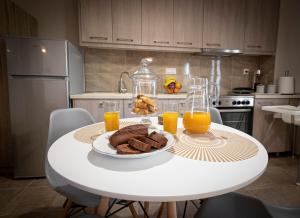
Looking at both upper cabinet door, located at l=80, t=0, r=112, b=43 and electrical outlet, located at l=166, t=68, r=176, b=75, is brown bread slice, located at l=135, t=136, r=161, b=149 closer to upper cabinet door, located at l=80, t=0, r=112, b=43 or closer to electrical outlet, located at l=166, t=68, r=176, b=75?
upper cabinet door, located at l=80, t=0, r=112, b=43

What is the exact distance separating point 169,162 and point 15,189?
1896 mm

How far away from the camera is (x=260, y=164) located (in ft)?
1.84

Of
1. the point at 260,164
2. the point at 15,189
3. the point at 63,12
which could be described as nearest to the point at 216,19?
the point at 63,12

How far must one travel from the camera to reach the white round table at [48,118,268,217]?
0.42 m

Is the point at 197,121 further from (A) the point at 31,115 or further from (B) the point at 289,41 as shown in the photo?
(B) the point at 289,41

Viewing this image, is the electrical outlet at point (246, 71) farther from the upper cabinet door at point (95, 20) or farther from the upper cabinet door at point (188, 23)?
the upper cabinet door at point (95, 20)

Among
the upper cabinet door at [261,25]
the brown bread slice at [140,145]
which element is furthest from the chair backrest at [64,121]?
the upper cabinet door at [261,25]

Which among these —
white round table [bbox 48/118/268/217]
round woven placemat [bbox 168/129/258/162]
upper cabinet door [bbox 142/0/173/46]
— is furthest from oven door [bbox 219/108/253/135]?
white round table [bbox 48/118/268/217]

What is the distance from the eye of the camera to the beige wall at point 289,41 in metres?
2.60

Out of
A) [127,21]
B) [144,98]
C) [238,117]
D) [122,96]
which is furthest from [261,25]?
[144,98]

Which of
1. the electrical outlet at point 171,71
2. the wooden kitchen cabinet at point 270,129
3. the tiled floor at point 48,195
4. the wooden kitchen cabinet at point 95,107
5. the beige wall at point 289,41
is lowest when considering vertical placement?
the tiled floor at point 48,195

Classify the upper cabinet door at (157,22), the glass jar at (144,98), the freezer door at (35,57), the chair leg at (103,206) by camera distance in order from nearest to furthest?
the chair leg at (103,206), the glass jar at (144,98), the freezer door at (35,57), the upper cabinet door at (157,22)

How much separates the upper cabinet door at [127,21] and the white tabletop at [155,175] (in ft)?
6.55

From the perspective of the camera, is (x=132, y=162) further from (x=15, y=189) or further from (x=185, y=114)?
(x=15, y=189)
